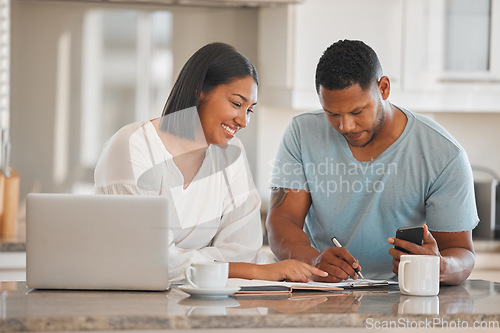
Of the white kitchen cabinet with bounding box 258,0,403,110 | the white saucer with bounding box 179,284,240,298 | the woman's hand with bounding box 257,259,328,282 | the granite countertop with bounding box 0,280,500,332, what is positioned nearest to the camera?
the granite countertop with bounding box 0,280,500,332

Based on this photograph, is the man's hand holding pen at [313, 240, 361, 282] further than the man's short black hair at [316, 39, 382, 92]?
No

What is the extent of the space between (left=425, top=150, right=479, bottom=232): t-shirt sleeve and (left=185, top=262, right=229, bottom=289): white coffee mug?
73cm

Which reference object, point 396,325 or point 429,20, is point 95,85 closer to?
point 429,20

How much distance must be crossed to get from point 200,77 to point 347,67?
38 centimetres

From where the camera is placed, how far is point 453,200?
1.82 m

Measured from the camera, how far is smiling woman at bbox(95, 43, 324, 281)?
1.56 meters

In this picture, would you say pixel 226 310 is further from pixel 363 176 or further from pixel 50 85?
pixel 50 85

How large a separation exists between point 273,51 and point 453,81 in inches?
32.0

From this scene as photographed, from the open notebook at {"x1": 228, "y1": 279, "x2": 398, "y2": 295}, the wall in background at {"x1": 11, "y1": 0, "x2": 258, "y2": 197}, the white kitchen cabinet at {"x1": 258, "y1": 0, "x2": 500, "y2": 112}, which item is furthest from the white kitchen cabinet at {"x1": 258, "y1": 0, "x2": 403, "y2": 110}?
the open notebook at {"x1": 228, "y1": 279, "x2": 398, "y2": 295}

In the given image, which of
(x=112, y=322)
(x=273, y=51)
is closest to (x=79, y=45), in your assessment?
(x=273, y=51)

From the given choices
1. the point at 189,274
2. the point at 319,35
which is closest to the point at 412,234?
the point at 189,274

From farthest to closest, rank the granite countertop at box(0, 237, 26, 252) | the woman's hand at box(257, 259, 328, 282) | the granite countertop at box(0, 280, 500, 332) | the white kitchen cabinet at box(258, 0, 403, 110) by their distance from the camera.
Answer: the white kitchen cabinet at box(258, 0, 403, 110) < the granite countertop at box(0, 237, 26, 252) < the woman's hand at box(257, 259, 328, 282) < the granite countertop at box(0, 280, 500, 332)

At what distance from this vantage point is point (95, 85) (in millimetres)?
3150

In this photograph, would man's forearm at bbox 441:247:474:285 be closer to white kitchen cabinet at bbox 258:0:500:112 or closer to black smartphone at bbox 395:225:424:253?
black smartphone at bbox 395:225:424:253
